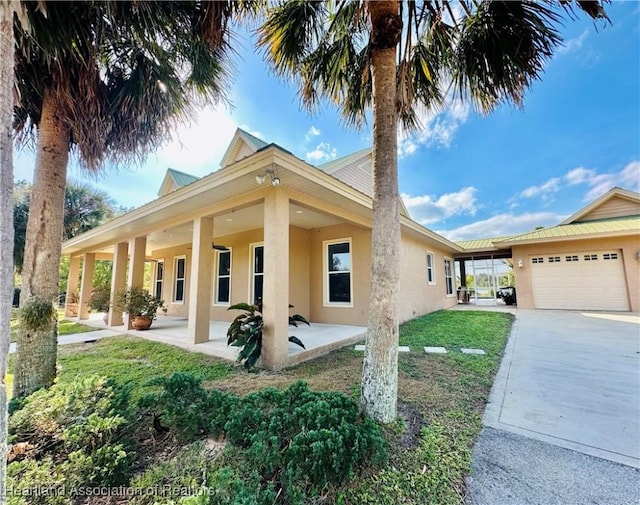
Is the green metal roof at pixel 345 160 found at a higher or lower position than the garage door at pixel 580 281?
higher

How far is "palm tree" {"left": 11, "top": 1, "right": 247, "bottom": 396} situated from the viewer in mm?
2826

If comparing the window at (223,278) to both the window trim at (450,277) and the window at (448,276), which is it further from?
the window at (448,276)

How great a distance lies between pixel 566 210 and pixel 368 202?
20941 mm

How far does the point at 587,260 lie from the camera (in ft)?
39.3

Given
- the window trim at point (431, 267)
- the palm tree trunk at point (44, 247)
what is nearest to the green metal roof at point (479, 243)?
the window trim at point (431, 267)

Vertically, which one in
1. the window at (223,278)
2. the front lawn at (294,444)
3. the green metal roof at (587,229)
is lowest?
the front lawn at (294,444)

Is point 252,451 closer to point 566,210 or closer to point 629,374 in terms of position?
point 629,374

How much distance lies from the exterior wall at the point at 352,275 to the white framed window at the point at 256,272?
5.45 feet

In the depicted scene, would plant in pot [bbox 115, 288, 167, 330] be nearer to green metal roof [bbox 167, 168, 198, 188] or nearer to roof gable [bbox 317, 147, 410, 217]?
green metal roof [bbox 167, 168, 198, 188]

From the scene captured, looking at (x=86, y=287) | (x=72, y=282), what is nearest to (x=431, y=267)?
(x=86, y=287)

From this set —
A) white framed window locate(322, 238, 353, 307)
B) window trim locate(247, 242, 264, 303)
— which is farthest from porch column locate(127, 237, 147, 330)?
white framed window locate(322, 238, 353, 307)

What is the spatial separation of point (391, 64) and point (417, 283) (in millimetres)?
8844

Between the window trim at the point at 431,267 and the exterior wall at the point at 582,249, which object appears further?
the window trim at the point at 431,267

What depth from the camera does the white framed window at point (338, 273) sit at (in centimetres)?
A: 842
